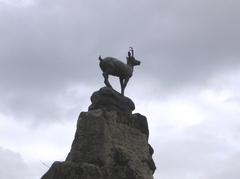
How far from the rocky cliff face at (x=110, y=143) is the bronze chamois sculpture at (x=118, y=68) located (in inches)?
23.0

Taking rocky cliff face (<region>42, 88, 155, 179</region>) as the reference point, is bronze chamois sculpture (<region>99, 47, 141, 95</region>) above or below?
above

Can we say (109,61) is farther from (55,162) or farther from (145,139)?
(55,162)

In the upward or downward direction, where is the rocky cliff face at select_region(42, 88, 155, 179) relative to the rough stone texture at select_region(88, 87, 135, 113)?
downward

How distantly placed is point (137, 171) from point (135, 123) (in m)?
1.73

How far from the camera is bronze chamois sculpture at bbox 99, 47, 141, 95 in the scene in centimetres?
1808

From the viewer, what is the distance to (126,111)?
18.1m

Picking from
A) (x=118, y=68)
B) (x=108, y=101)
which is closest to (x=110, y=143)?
(x=108, y=101)

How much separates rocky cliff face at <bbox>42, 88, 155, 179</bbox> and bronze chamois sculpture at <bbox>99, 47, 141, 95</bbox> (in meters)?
0.58

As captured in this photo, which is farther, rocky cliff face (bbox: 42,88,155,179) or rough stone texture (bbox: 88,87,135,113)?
rough stone texture (bbox: 88,87,135,113)

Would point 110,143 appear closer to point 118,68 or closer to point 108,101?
point 108,101

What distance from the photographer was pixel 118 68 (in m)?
18.4

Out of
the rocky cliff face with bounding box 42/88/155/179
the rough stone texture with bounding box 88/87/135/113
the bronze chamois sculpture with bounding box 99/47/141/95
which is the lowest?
Answer: the rocky cliff face with bounding box 42/88/155/179

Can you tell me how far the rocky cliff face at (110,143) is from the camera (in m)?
16.3

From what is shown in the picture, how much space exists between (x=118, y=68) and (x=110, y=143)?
8.93 ft
